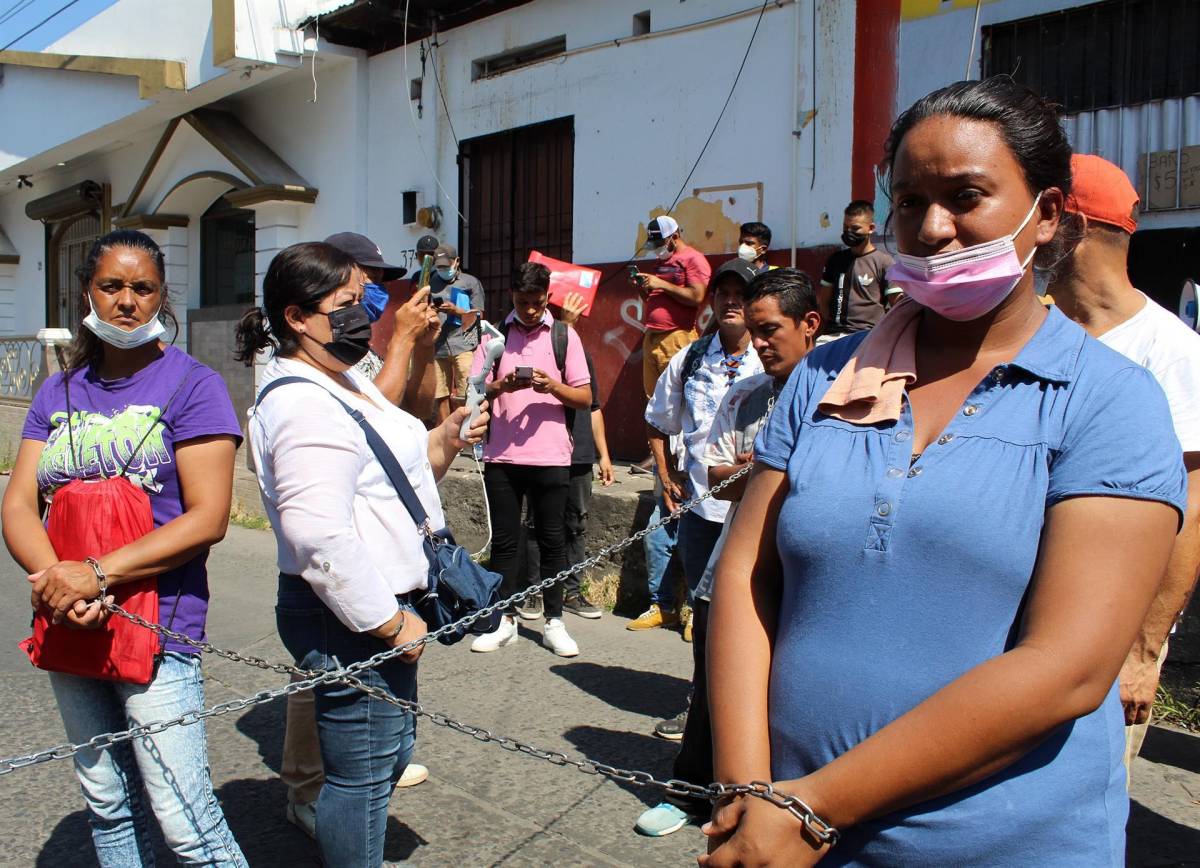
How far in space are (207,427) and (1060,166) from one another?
81.4 inches

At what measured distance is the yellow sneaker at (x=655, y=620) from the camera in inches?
237

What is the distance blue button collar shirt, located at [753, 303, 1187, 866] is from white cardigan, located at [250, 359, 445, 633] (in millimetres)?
1280

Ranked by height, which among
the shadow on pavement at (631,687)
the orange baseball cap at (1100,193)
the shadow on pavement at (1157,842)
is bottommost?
the shadow on pavement at (631,687)

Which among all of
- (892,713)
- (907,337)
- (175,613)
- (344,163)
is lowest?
(175,613)

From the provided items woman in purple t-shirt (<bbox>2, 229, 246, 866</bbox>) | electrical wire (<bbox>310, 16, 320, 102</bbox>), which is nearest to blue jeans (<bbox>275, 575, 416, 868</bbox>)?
woman in purple t-shirt (<bbox>2, 229, 246, 866</bbox>)

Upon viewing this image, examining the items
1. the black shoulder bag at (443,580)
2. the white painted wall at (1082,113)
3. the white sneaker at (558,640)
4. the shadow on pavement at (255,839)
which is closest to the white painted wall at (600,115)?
the white painted wall at (1082,113)

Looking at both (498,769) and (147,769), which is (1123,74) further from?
(147,769)

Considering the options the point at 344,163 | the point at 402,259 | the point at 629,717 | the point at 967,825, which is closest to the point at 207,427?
the point at 967,825

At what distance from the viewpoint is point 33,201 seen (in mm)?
18203

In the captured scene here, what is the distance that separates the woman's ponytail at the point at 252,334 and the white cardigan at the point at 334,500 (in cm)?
32

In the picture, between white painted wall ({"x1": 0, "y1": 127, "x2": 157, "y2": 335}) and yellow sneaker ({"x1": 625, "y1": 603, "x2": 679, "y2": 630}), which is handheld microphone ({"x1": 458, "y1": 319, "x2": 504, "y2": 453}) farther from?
white painted wall ({"x1": 0, "y1": 127, "x2": 157, "y2": 335})

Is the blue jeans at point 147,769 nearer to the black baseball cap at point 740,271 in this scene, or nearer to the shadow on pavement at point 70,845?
the shadow on pavement at point 70,845

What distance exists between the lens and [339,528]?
8.07 feet

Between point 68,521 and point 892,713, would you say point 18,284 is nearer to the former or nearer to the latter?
point 68,521
